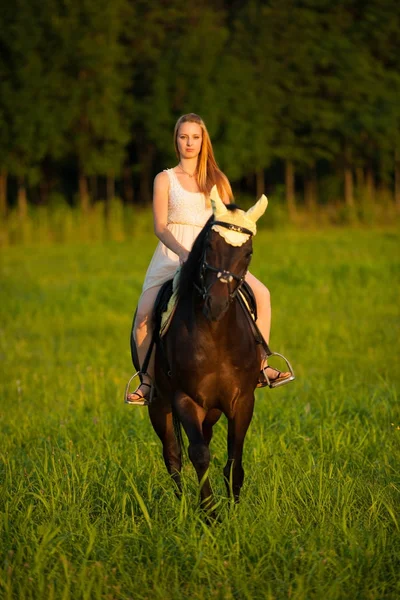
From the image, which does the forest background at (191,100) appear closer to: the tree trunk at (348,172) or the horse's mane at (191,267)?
the tree trunk at (348,172)

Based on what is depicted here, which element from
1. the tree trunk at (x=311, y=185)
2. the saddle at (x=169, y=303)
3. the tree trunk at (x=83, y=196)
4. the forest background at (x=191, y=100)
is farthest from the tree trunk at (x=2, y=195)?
the saddle at (x=169, y=303)

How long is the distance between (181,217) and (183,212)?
4cm

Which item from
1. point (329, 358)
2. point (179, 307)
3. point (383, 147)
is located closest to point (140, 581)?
point (179, 307)

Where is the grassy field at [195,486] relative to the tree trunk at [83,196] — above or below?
below

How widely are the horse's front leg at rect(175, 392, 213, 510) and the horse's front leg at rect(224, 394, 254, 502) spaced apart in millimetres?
186

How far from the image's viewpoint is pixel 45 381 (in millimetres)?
10562

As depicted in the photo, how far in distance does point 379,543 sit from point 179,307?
177 centimetres

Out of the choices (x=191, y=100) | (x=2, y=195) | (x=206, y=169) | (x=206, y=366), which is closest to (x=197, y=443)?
(x=206, y=366)

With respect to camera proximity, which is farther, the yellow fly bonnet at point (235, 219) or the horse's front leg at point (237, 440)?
the horse's front leg at point (237, 440)

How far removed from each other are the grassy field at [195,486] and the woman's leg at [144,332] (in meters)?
0.54

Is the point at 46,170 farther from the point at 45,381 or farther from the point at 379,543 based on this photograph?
the point at 379,543

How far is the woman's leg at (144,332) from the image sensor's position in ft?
20.6

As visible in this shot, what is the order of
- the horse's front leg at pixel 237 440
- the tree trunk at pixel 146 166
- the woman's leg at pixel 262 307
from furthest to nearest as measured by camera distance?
the tree trunk at pixel 146 166
the woman's leg at pixel 262 307
the horse's front leg at pixel 237 440

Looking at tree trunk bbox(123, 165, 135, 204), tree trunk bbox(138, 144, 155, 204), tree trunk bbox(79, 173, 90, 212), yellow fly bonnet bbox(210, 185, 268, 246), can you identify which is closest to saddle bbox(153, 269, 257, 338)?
yellow fly bonnet bbox(210, 185, 268, 246)
